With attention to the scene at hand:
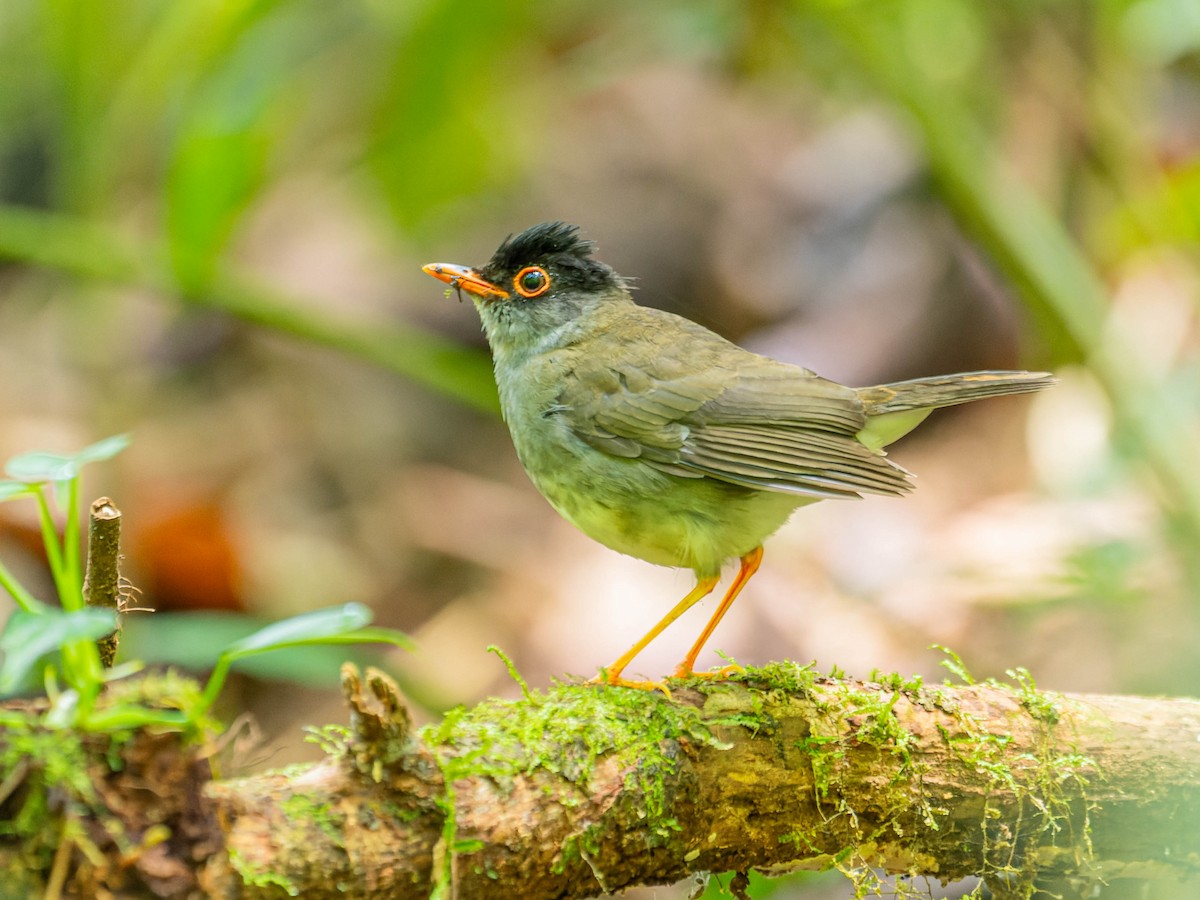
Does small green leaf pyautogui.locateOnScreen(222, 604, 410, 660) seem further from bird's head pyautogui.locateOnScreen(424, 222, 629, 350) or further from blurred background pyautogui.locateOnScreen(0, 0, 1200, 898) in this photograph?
blurred background pyautogui.locateOnScreen(0, 0, 1200, 898)

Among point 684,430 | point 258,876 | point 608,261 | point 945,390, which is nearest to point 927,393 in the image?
point 945,390

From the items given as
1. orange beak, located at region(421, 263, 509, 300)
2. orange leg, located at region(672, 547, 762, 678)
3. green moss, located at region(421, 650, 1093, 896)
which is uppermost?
orange beak, located at region(421, 263, 509, 300)

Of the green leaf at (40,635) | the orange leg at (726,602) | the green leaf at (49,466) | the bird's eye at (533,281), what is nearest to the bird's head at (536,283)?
the bird's eye at (533,281)

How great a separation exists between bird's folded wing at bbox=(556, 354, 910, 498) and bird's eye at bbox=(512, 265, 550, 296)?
418mm

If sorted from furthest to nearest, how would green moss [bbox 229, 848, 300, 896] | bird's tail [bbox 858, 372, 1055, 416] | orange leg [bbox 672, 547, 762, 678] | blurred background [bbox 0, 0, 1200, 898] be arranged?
1. blurred background [bbox 0, 0, 1200, 898]
2. bird's tail [bbox 858, 372, 1055, 416]
3. orange leg [bbox 672, 547, 762, 678]
4. green moss [bbox 229, 848, 300, 896]

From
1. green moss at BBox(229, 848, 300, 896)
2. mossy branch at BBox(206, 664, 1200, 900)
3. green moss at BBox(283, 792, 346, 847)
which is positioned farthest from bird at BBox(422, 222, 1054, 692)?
green moss at BBox(229, 848, 300, 896)

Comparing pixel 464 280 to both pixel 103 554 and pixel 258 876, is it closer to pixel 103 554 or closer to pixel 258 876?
pixel 103 554

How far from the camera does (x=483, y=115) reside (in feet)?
20.4

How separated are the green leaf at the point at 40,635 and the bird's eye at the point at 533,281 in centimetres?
241

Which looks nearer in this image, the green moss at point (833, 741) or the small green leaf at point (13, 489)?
the small green leaf at point (13, 489)

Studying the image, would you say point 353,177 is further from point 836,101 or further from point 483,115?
point 836,101

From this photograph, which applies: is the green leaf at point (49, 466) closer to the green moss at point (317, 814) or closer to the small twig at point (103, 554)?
the small twig at point (103, 554)

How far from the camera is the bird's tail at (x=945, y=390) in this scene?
3.47 meters

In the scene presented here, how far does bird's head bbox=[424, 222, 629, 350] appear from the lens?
3.94 meters
